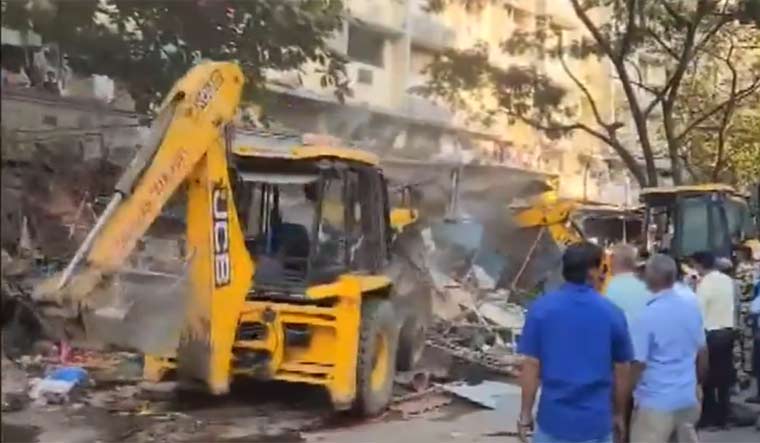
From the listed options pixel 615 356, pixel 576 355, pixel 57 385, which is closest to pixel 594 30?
pixel 57 385

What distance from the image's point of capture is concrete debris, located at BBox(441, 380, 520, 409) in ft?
39.6

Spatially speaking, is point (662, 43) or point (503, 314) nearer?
point (503, 314)

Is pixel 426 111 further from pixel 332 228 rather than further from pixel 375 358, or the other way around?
pixel 332 228

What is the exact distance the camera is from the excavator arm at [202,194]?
32.0 feet

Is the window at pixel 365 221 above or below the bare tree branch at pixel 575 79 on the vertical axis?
below

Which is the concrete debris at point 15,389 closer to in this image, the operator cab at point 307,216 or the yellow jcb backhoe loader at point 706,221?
the operator cab at point 307,216

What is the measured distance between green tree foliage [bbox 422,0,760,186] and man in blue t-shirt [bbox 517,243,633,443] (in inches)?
584

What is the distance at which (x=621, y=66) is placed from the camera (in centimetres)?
2203

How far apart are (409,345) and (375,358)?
2.05 meters

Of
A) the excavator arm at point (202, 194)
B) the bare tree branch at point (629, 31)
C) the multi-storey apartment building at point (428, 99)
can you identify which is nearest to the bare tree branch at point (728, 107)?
the bare tree branch at point (629, 31)

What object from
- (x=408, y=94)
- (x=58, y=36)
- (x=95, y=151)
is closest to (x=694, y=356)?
(x=58, y=36)

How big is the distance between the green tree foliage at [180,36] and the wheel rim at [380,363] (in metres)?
3.93

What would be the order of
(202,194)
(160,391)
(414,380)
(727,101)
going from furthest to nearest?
1. (727,101)
2. (414,380)
3. (160,391)
4. (202,194)

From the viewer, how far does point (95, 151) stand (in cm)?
1420
